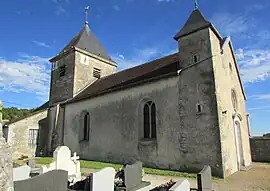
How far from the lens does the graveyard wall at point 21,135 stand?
17469mm

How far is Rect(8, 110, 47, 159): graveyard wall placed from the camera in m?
17.5

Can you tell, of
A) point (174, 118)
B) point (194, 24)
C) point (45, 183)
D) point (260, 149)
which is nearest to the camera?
point (45, 183)

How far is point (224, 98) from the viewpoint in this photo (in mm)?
11172

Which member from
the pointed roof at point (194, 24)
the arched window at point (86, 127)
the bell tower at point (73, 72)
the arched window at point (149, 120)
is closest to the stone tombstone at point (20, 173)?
the arched window at point (149, 120)

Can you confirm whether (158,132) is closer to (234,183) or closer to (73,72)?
(234,183)

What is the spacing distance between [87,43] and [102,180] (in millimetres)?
19630

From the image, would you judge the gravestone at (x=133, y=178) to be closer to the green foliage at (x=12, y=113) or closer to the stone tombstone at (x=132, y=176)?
the stone tombstone at (x=132, y=176)

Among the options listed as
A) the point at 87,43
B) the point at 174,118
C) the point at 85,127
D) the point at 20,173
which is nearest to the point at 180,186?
the point at 20,173

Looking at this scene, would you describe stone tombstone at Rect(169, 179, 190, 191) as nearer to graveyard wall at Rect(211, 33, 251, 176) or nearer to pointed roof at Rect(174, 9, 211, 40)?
graveyard wall at Rect(211, 33, 251, 176)

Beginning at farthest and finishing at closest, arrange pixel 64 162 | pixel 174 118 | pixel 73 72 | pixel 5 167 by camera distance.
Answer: pixel 73 72 < pixel 174 118 < pixel 64 162 < pixel 5 167

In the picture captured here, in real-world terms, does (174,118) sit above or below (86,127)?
above

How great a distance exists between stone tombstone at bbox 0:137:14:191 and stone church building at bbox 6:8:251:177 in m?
9.24

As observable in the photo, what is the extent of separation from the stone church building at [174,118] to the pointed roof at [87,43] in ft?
23.3

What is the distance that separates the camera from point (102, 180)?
5.73m
